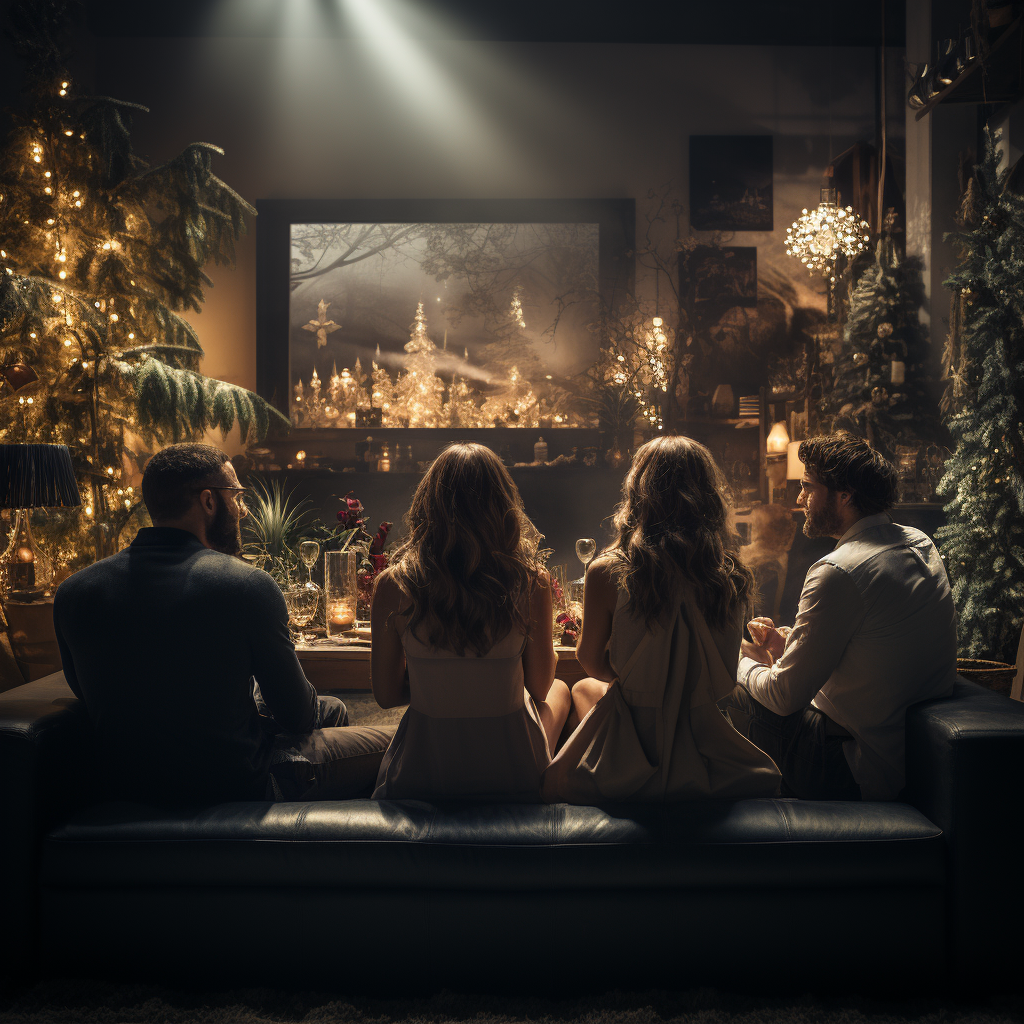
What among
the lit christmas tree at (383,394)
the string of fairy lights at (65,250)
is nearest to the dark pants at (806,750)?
the string of fairy lights at (65,250)

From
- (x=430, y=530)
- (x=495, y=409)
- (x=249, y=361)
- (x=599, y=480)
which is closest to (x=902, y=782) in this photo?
(x=430, y=530)

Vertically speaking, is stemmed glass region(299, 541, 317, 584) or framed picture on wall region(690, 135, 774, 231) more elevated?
framed picture on wall region(690, 135, 774, 231)

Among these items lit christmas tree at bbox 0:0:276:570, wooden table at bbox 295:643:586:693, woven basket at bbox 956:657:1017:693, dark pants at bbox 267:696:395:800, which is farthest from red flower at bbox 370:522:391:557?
woven basket at bbox 956:657:1017:693

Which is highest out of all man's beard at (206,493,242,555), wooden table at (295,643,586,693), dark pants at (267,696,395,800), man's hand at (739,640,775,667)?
man's beard at (206,493,242,555)

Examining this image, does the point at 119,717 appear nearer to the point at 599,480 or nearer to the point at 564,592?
the point at 564,592

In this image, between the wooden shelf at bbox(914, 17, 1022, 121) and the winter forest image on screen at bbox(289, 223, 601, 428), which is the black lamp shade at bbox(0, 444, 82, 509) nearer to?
the winter forest image on screen at bbox(289, 223, 601, 428)

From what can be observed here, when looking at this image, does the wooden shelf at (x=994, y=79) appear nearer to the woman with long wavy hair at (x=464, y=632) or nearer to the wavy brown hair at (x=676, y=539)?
the wavy brown hair at (x=676, y=539)

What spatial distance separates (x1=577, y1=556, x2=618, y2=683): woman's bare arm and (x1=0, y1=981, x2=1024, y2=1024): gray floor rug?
742 millimetres

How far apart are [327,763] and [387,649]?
14.7 inches

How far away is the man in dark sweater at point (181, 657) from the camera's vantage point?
1853 millimetres

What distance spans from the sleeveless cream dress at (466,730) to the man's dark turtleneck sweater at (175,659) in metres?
0.32

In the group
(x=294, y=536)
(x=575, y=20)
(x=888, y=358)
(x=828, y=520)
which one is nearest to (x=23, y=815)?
(x=828, y=520)

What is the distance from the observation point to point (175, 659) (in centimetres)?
185

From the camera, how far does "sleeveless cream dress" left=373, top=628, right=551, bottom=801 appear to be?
196cm
